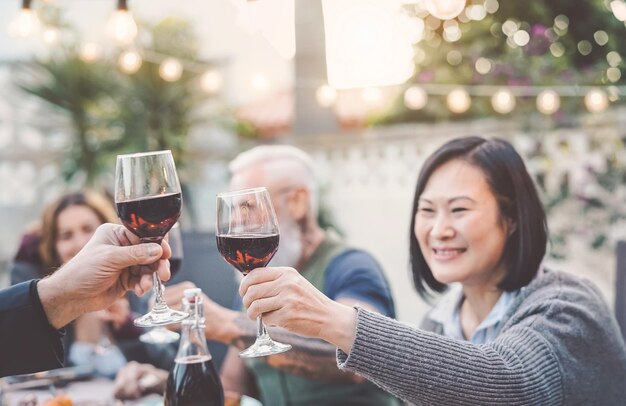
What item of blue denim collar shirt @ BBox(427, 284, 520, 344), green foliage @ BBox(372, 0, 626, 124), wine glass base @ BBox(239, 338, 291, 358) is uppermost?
green foliage @ BBox(372, 0, 626, 124)

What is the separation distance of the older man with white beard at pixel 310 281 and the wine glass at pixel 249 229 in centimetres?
65

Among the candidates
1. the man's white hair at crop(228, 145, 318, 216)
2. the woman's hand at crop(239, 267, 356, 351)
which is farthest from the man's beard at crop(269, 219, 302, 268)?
the woman's hand at crop(239, 267, 356, 351)

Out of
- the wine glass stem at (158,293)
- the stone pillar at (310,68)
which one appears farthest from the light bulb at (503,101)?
the wine glass stem at (158,293)

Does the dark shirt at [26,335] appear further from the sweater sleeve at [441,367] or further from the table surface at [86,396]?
the sweater sleeve at [441,367]

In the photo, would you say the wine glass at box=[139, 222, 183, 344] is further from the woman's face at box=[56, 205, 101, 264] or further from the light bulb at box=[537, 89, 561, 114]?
the light bulb at box=[537, 89, 561, 114]

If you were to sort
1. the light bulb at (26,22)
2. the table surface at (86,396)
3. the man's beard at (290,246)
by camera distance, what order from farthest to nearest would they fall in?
the light bulb at (26,22) → the man's beard at (290,246) → the table surface at (86,396)

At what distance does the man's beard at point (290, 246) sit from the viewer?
260cm

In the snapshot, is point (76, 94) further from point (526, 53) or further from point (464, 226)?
point (464, 226)

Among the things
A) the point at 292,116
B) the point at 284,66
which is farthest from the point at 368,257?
the point at 284,66

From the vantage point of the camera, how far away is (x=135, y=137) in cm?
791

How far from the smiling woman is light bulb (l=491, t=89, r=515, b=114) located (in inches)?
133

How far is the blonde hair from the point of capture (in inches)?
126

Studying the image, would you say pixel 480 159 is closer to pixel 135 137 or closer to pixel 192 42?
pixel 135 137

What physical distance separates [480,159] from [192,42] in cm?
776
